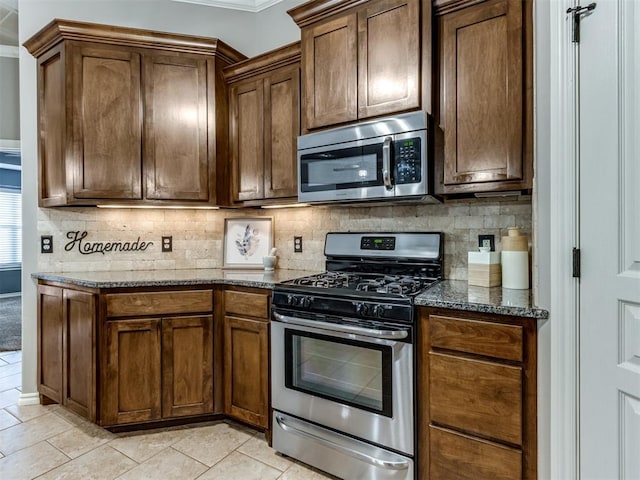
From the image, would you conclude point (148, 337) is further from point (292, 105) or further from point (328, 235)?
point (292, 105)

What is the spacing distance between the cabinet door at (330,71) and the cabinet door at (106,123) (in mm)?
1171

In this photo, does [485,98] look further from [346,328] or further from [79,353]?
[79,353]

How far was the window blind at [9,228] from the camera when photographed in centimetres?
686

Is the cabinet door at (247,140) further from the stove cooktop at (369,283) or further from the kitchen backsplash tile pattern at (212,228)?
the stove cooktop at (369,283)

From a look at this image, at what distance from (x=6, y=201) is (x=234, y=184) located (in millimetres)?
6303

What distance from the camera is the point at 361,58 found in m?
2.17

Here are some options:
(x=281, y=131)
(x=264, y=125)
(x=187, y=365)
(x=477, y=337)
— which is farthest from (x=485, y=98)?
(x=187, y=365)

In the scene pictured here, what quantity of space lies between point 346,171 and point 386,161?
0.27 m

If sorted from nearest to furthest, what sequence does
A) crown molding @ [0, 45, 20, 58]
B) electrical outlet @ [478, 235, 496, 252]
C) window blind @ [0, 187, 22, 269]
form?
electrical outlet @ [478, 235, 496, 252], crown molding @ [0, 45, 20, 58], window blind @ [0, 187, 22, 269]

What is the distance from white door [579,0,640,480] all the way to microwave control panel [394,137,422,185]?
0.73 meters

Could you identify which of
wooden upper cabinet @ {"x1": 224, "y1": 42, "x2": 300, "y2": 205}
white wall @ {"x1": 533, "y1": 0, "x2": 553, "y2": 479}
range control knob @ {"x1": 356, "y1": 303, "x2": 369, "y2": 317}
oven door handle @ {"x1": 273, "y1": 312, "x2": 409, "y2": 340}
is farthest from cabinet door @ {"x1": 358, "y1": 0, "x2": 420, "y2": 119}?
oven door handle @ {"x1": 273, "y1": 312, "x2": 409, "y2": 340}

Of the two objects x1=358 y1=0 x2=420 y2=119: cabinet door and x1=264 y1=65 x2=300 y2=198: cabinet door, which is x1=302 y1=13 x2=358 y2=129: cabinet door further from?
x1=264 y1=65 x2=300 y2=198: cabinet door

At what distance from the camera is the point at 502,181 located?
6.07 ft

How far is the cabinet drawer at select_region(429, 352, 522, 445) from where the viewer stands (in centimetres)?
151
